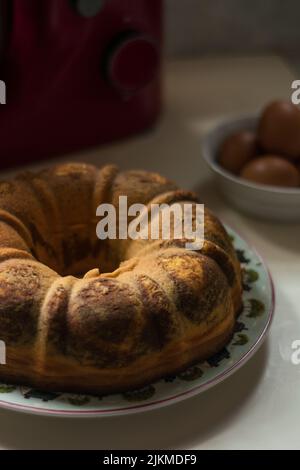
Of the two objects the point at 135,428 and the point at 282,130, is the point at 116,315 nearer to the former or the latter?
the point at 135,428

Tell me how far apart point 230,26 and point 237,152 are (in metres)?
0.55

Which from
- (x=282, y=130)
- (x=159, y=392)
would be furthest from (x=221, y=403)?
(x=282, y=130)

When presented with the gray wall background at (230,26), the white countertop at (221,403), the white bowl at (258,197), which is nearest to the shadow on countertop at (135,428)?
A: the white countertop at (221,403)

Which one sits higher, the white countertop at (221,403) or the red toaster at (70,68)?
the red toaster at (70,68)

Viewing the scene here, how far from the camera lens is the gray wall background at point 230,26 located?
54.6 inches

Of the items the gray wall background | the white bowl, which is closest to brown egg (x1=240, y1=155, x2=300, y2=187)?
the white bowl

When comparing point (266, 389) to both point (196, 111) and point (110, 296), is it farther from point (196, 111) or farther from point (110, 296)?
point (196, 111)

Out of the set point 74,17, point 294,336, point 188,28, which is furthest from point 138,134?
point 294,336

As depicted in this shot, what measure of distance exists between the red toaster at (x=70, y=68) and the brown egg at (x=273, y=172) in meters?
0.23

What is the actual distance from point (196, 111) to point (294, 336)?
630 mm

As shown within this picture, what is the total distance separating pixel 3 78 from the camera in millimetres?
943

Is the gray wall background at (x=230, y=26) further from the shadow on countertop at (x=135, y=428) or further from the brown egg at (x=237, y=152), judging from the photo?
the shadow on countertop at (x=135, y=428)

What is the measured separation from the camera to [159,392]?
603mm
